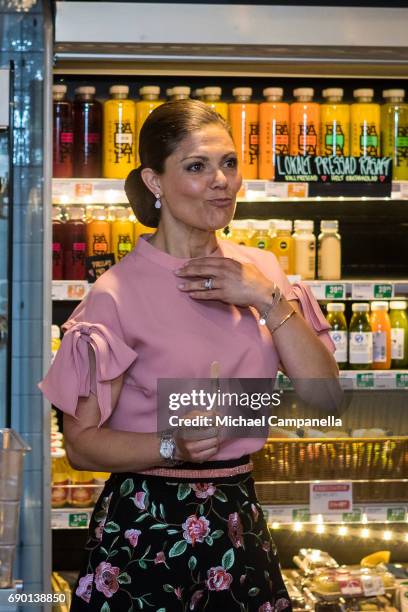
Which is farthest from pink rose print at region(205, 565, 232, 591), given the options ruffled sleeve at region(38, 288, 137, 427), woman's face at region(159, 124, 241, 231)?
woman's face at region(159, 124, 241, 231)

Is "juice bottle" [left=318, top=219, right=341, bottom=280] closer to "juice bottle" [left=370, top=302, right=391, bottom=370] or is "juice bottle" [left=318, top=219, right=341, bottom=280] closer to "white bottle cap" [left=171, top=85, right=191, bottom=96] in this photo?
"juice bottle" [left=370, top=302, right=391, bottom=370]

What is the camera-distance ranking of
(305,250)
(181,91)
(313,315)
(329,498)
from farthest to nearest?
(305,250) < (181,91) < (329,498) < (313,315)

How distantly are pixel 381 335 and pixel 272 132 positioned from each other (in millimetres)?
841

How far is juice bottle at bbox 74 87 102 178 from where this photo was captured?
139 inches

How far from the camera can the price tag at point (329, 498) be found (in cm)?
313

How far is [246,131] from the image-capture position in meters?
3.52

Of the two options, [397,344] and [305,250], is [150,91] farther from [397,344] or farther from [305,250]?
[397,344]

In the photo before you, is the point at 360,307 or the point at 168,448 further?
the point at 360,307

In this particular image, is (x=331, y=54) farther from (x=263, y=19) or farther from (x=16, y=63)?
(x=16, y=63)

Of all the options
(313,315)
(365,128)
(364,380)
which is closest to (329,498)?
(364,380)

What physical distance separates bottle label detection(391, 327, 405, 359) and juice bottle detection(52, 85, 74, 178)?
1322mm

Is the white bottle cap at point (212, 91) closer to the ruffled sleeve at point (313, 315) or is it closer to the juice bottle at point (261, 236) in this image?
the juice bottle at point (261, 236)

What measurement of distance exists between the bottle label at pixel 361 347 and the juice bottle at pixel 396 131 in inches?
22.9

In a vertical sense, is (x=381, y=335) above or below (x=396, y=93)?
below
